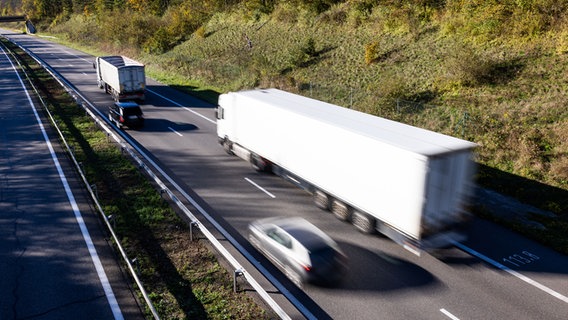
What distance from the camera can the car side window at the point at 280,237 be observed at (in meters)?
11.2

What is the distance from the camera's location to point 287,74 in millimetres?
36094

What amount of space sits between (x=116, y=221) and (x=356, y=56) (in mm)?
25843

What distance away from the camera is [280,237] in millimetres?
11555

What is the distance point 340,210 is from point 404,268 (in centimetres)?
315

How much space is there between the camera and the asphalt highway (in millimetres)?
10148

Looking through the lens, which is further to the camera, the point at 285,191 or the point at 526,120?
the point at 526,120

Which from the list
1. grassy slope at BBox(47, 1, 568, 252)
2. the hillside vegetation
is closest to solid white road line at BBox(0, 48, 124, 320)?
grassy slope at BBox(47, 1, 568, 252)

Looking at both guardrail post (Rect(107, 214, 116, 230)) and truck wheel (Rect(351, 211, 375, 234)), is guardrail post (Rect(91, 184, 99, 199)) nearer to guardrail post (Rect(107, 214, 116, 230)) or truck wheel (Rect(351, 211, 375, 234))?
guardrail post (Rect(107, 214, 116, 230))

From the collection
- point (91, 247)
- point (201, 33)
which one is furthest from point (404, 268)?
point (201, 33)

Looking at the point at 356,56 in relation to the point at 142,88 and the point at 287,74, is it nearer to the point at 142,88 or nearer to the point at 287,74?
the point at 287,74

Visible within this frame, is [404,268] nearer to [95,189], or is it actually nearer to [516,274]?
[516,274]

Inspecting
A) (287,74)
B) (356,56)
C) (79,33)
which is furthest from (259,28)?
(79,33)

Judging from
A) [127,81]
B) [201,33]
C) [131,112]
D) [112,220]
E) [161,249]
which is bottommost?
[161,249]

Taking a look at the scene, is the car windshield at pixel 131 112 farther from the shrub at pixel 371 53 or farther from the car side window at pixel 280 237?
the shrub at pixel 371 53
